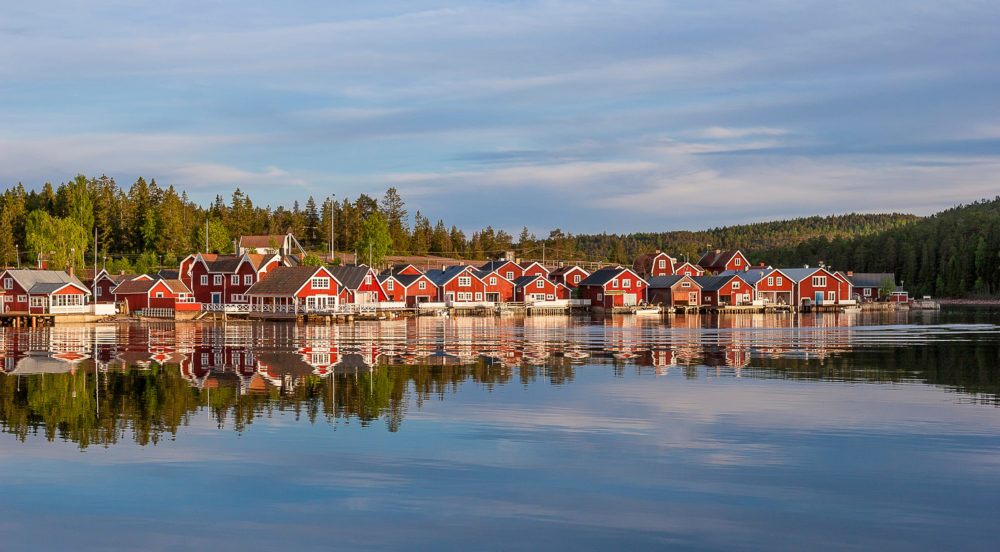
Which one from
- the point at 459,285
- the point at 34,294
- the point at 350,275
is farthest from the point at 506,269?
the point at 34,294

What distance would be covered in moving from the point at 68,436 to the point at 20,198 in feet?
417

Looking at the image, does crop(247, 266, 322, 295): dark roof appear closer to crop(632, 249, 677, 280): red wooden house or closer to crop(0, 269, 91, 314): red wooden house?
crop(0, 269, 91, 314): red wooden house

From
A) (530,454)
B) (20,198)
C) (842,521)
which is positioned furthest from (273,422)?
(20,198)

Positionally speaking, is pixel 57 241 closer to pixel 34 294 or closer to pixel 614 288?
pixel 34 294

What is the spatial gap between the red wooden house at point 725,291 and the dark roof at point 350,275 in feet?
134

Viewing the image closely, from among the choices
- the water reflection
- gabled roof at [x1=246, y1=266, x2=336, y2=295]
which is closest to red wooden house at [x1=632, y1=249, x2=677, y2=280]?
gabled roof at [x1=246, y1=266, x2=336, y2=295]

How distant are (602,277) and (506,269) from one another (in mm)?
10447

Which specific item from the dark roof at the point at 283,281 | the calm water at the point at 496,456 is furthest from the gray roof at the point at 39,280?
the calm water at the point at 496,456

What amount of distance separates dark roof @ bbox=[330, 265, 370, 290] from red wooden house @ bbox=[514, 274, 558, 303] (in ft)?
67.8

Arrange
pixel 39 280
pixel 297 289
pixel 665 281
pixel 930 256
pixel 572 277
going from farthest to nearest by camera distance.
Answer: pixel 930 256 → pixel 572 277 → pixel 665 281 → pixel 297 289 → pixel 39 280

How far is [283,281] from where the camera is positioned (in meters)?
77.7

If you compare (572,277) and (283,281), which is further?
(572,277)

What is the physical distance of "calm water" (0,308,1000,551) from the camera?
1188 centimetres

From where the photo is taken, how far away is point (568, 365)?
3291 centimetres
